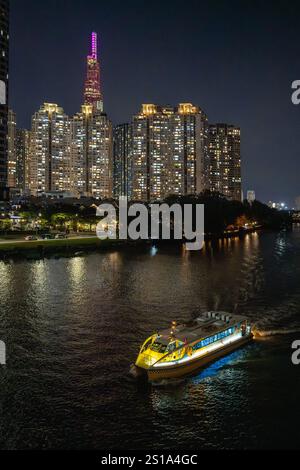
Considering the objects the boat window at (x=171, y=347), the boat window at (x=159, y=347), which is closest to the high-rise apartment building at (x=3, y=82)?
the boat window at (x=159, y=347)

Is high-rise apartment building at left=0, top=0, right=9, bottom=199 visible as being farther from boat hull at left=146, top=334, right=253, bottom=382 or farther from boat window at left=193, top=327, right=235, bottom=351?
boat hull at left=146, top=334, right=253, bottom=382

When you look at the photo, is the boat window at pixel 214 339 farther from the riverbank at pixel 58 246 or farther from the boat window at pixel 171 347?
the riverbank at pixel 58 246

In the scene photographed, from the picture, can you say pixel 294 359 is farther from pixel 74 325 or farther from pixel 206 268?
pixel 206 268

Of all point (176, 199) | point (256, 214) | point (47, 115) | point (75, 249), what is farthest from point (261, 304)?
point (47, 115)

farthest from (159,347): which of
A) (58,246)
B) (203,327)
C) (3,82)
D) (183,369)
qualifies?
(3,82)

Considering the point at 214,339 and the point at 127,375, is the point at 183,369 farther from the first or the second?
the point at 214,339

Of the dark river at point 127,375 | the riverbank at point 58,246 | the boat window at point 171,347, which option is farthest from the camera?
the riverbank at point 58,246

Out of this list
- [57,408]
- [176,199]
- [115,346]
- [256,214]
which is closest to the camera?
[57,408]
